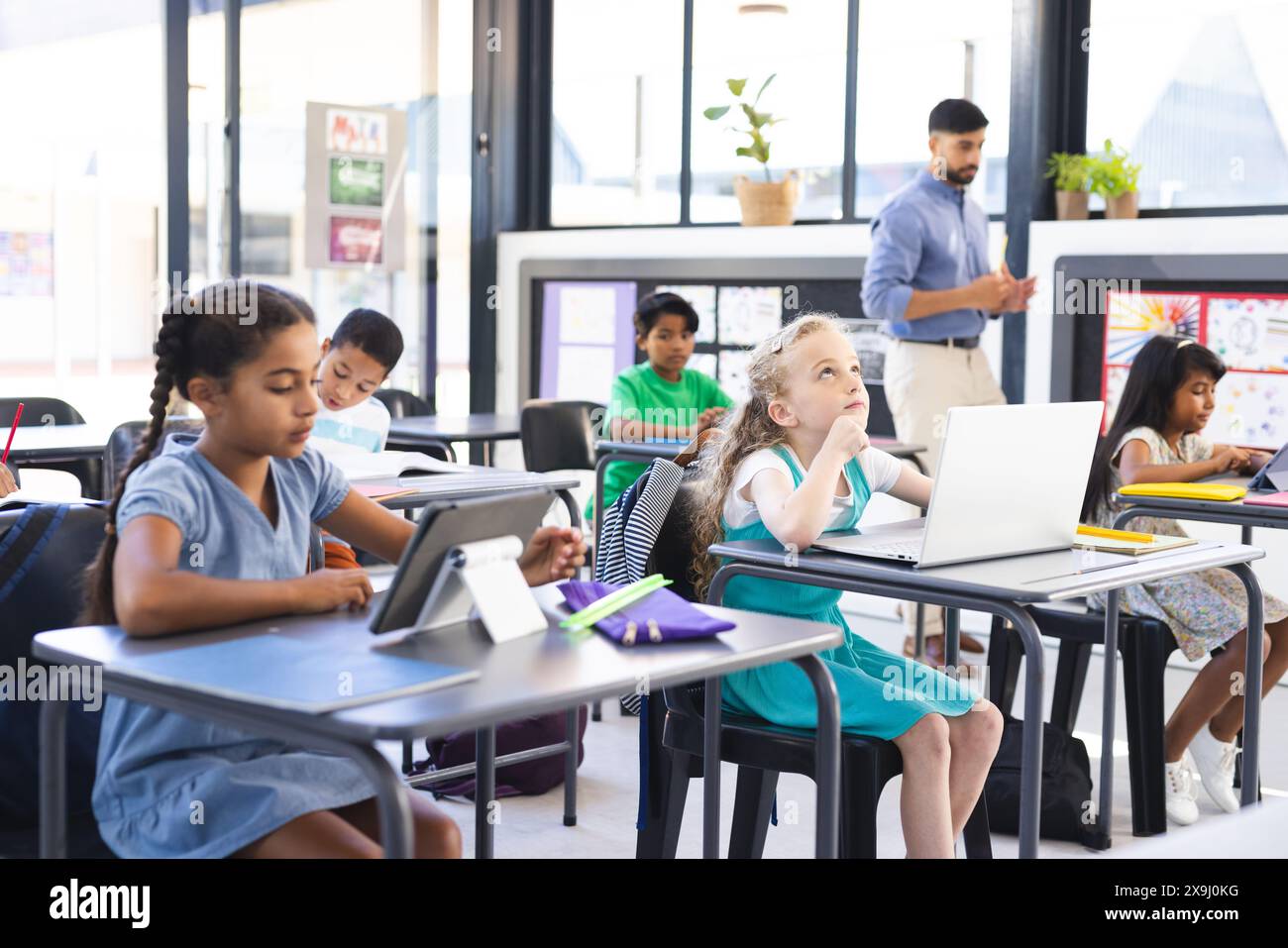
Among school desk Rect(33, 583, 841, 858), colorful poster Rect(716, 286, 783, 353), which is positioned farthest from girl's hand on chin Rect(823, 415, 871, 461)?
colorful poster Rect(716, 286, 783, 353)

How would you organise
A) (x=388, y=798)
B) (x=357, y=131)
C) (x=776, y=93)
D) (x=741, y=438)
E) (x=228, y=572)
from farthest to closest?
(x=357, y=131)
(x=776, y=93)
(x=741, y=438)
(x=228, y=572)
(x=388, y=798)

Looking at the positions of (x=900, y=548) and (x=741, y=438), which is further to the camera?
(x=741, y=438)

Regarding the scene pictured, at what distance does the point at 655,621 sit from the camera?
1.76m

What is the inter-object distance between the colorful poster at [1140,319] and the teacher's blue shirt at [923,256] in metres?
0.48

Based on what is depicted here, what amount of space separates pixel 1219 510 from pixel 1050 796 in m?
0.67

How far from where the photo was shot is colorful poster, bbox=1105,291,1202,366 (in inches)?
189

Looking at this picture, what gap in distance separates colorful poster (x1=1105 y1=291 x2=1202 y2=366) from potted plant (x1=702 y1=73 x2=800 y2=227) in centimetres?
136

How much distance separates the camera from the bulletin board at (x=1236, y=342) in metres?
4.63

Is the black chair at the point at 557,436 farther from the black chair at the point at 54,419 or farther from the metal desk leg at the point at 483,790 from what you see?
the metal desk leg at the point at 483,790

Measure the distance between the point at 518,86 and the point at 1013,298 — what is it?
10.4 feet

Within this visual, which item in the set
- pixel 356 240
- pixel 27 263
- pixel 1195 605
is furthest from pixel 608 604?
pixel 356 240

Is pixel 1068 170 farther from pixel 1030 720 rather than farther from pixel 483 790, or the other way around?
pixel 483 790

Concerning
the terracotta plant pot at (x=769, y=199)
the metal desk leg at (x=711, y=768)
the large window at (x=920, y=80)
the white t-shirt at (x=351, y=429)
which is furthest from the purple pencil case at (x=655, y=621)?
the terracotta plant pot at (x=769, y=199)

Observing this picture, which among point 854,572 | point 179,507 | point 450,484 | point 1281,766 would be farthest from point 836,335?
point 1281,766
